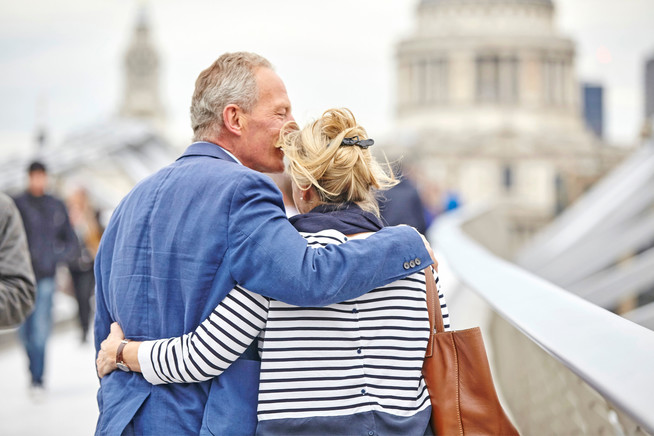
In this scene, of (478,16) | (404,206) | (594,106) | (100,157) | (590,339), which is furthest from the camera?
(594,106)

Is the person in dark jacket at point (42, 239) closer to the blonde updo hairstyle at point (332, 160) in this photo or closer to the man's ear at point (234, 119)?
the man's ear at point (234, 119)

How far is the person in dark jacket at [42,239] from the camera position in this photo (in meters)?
6.04

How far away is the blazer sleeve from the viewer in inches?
81.5

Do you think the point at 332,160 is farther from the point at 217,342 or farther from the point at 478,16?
the point at 478,16

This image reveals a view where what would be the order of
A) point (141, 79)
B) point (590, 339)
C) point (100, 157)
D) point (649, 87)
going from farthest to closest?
point (141, 79), point (649, 87), point (100, 157), point (590, 339)

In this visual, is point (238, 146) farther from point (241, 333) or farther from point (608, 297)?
point (608, 297)

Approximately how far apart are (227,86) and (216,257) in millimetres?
443

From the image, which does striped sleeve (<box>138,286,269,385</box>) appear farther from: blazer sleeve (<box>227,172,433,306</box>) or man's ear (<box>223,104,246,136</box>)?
man's ear (<box>223,104,246,136</box>)

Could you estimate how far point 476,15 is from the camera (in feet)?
251

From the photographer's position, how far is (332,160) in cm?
221

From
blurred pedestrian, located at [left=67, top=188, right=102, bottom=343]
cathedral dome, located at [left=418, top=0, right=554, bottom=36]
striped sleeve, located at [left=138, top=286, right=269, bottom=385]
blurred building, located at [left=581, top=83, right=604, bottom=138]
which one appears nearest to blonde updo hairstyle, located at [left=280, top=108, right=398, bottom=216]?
striped sleeve, located at [left=138, top=286, right=269, bottom=385]

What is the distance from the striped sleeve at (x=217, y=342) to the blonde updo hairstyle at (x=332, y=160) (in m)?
0.30

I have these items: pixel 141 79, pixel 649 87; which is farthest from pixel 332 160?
pixel 141 79

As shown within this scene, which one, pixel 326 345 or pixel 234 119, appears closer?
pixel 326 345
